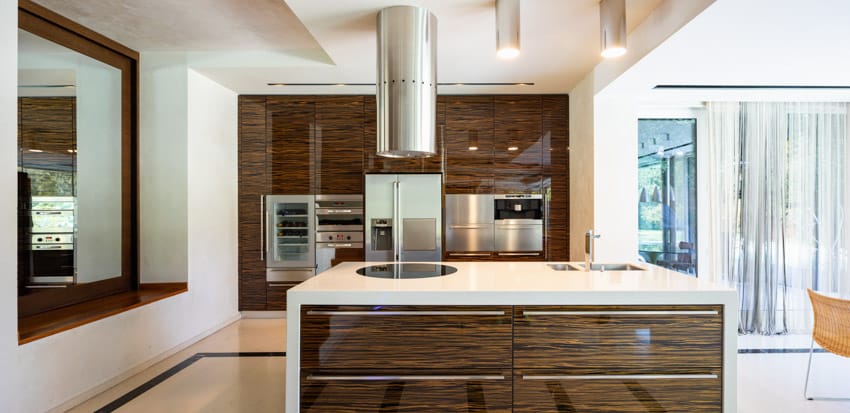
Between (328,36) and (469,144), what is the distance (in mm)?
2014

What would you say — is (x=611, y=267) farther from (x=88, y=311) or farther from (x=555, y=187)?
(x=88, y=311)

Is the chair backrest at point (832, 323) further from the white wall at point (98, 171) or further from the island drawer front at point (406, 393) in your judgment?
the white wall at point (98, 171)

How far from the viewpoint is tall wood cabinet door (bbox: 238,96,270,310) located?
15.3 ft

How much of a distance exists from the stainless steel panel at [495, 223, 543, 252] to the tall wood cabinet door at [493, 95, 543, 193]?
15.0 inches

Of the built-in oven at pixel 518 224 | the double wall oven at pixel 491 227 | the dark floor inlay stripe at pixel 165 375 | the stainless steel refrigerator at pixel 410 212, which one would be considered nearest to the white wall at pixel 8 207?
the dark floor inlay stripe at pixel 165 375

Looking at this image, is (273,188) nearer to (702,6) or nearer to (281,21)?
(281,21)

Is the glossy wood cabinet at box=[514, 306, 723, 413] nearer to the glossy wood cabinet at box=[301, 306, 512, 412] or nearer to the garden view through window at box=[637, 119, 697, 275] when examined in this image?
the glossy wood cabinet at box=[301, 306, 512, 412]

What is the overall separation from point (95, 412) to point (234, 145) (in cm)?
274

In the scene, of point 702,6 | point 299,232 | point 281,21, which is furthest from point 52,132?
point 702,6

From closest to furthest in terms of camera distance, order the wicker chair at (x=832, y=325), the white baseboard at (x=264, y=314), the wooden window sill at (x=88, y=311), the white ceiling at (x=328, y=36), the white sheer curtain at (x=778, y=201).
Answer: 1. the wooden window sill at (x=88, y=311)
2. the wicker chair at (x=832, y=325)
3. the white ceiling at (x=328, y=36)
4. the white sheer curtain at (x=778, y=201)
5. the white baseboard at (x=264, y=314)

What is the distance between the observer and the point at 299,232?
468 cm

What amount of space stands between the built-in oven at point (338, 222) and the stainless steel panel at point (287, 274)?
5.0 inches

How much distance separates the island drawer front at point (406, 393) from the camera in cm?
206

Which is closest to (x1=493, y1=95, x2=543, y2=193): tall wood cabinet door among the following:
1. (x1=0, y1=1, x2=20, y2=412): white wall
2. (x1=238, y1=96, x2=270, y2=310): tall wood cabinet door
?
(x1=238, y1=96, x2=270, y2=310): tall wood cabinet door
